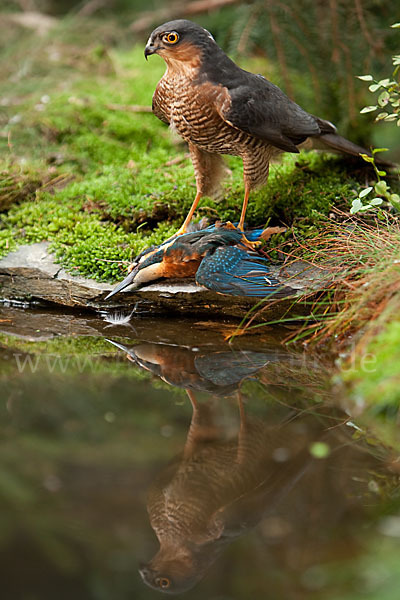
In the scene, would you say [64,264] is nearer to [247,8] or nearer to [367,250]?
[367,250]

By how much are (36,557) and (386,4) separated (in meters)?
5.64

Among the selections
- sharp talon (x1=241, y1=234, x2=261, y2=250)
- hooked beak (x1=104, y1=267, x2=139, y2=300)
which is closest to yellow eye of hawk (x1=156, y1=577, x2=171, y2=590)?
hooked beak (x1=104, y1=267, x2=139, y2=300)

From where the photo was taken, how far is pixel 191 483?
2133mm

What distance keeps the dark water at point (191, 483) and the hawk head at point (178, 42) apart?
5.96 ft

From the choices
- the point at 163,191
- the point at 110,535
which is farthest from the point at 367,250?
the point at 110,535

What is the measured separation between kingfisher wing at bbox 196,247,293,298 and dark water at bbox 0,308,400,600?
0.43 meters

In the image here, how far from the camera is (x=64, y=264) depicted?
4258 millimetres

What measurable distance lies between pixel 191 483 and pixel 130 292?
203 centimetres

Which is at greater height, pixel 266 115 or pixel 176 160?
pixel 266 115

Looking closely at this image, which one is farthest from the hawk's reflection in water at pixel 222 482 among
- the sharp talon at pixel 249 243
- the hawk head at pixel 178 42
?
the hawk head at pixel 178 42

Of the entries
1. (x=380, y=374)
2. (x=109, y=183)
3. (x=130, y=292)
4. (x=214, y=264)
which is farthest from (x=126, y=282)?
(x=380, y=374)

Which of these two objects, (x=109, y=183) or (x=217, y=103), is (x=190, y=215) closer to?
(x=217, y=103)

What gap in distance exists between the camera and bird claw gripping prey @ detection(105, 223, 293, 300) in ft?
11.5

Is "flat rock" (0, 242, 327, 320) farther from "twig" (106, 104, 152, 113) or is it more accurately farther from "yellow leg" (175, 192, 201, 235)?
"twig" (106, 104, 152, 113)
